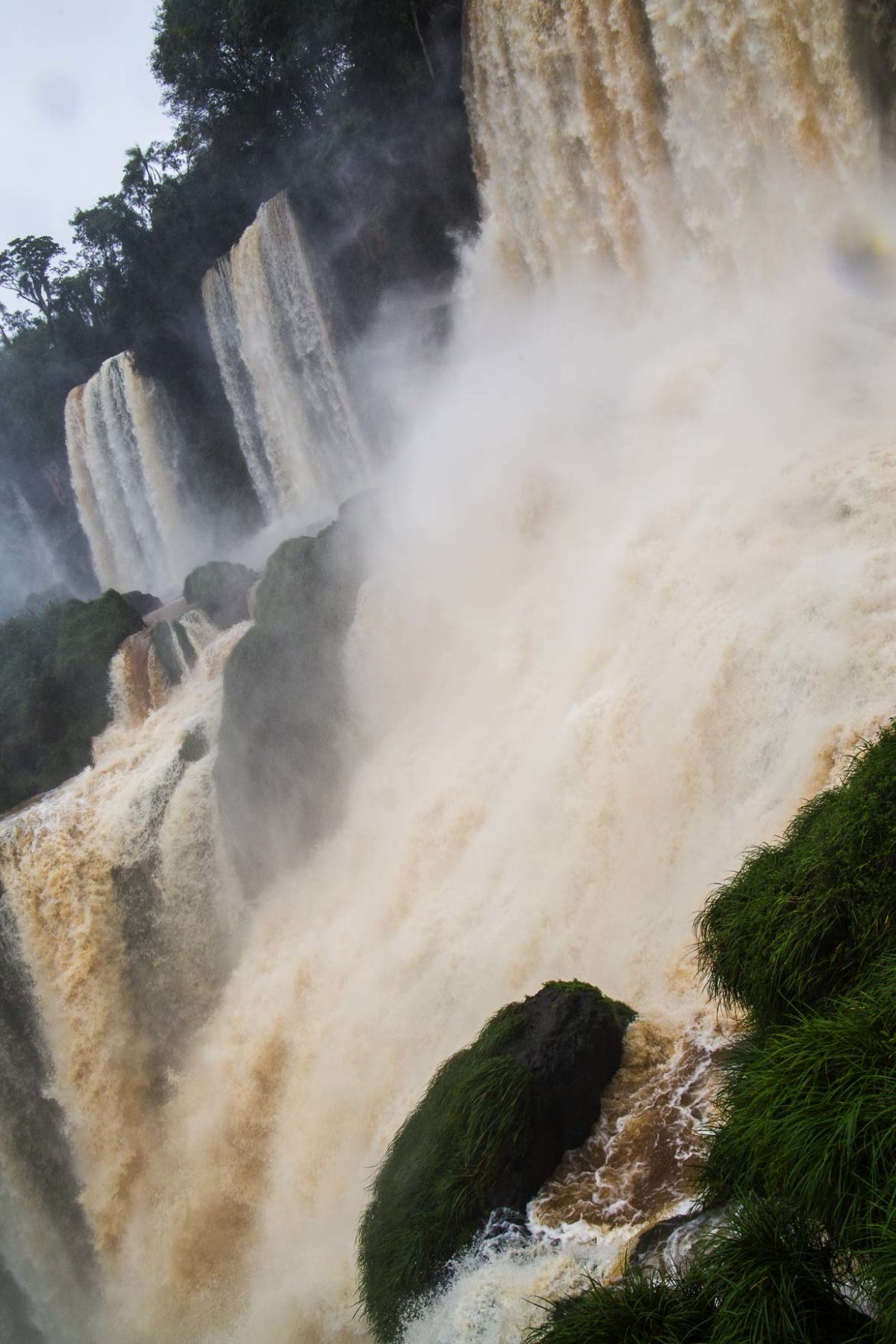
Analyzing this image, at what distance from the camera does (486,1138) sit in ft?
20.9

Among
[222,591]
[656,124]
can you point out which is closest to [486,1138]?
[222,591]

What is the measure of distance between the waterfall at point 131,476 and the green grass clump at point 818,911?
2581 cm

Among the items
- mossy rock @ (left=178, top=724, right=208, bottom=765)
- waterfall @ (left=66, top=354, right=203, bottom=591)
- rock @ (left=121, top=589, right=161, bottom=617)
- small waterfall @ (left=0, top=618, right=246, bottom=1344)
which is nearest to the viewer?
small waterfall @ (left=0, top=618, right=246, bottom=1344)

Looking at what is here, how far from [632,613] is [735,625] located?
1.92 m

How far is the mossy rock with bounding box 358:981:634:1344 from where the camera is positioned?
6.16 meters

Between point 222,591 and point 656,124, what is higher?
point 656,124

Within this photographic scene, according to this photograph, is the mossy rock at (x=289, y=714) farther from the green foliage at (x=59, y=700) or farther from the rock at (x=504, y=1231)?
the rock at (x=504, y=1231)

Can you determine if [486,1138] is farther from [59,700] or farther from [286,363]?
[286,363]

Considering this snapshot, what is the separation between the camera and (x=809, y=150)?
A: 13633 mm

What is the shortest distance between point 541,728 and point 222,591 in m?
9.74

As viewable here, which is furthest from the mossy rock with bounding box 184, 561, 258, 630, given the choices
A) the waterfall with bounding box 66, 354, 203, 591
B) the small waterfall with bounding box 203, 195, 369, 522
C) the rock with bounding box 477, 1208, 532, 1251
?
the rock with bounding box 477, 1208, 532, 1251

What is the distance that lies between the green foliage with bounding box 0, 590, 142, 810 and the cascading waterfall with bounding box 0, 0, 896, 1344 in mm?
918

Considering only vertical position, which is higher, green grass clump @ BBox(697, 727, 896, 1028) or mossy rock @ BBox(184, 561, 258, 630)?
green grass clump @ BBox(697, 727, 896, 1028)

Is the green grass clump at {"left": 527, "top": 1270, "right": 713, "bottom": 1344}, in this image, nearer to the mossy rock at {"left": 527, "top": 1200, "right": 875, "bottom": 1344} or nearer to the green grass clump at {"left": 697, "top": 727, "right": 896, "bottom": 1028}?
the mossy rock at {"left": 527, "top": 1200, "right": 875, "bottom": 1344}
